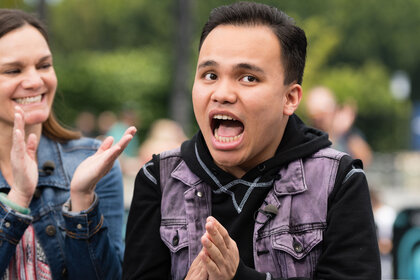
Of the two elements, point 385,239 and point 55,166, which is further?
point 385,239

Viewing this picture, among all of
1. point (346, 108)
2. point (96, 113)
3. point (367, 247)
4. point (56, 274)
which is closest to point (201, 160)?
point (367, 247)

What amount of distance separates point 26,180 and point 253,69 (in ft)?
3.57

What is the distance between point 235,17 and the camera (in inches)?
95.7

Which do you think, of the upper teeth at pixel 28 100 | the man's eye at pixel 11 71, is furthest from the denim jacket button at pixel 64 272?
the man's eye at pixel 11 71

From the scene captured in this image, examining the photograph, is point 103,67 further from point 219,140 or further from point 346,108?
point 219,140

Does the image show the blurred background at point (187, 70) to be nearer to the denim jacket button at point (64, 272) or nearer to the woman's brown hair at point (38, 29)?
the woman's brown hair at point (38, 29)

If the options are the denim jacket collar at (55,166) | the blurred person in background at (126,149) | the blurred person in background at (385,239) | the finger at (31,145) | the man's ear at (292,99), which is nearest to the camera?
the man's ear at (292,99)

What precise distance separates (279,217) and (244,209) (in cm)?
12

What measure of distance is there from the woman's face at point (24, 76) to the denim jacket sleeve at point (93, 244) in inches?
18.2

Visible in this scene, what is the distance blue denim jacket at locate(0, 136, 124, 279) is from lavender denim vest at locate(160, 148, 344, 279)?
0.51 metres

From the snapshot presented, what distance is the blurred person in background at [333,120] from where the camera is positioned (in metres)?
7.72

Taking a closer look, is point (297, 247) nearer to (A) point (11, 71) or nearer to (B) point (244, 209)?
(B) point (244, 209)

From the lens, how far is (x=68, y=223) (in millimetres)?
2908

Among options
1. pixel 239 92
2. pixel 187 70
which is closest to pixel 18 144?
pixel 239 92
